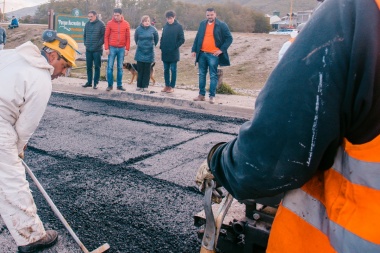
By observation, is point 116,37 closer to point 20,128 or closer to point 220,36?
point 220,36

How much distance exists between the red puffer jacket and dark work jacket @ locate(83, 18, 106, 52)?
0.30m

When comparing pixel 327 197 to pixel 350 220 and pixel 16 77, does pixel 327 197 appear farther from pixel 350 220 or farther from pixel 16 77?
pixel 16 77

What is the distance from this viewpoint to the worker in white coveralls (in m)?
3.01

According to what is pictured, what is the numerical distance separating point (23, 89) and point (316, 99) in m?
2.55

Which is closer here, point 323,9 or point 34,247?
point 323,9

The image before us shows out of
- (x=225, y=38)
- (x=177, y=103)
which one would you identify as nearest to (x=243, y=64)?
(x=225, y=38)

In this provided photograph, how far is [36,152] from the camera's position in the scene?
5.55 meters

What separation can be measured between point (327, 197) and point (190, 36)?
1077 inches

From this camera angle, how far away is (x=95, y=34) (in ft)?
35.1

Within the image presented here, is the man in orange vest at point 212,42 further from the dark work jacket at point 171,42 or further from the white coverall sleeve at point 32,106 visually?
the white coverall sleeve at point 32,106

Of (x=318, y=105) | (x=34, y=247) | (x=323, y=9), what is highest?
(x=323, y=9)

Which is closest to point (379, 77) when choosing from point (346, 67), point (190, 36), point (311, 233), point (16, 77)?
point (346, 67)

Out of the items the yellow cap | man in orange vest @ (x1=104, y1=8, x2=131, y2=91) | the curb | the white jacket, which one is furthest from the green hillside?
→ the white jacket

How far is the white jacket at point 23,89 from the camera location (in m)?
3.01
